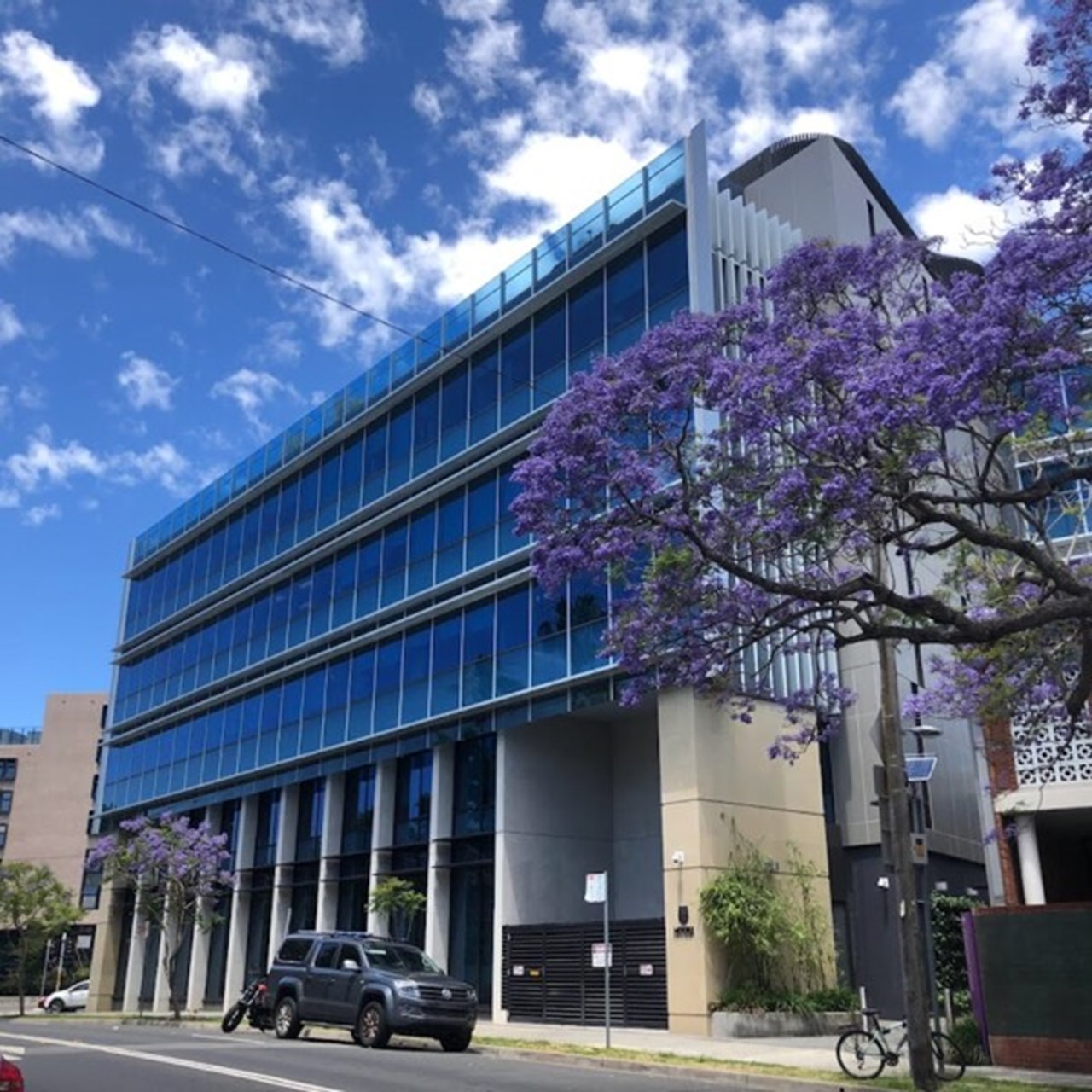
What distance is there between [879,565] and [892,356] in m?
2.90

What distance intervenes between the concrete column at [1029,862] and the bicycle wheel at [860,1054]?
222 inches

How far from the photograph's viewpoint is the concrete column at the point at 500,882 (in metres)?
27.3

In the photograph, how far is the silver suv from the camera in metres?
19.0

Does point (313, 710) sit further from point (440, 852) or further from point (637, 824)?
point (637, 824)

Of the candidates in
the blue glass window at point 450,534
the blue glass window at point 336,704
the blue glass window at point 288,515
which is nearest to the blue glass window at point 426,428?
the blue glass window at point 450,534

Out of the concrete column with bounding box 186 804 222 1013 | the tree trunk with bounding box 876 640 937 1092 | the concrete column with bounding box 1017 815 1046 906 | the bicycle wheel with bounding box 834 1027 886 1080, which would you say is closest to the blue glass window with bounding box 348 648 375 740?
the concrete column with bounding box 186 804 222 1013

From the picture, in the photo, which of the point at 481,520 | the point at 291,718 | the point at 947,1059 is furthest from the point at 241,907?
the point at 947,1059

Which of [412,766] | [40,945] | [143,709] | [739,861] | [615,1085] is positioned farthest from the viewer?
[40,945]

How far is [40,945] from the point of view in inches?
2650

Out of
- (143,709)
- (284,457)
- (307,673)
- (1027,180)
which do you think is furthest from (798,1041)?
(143,709)

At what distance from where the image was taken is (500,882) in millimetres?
28250

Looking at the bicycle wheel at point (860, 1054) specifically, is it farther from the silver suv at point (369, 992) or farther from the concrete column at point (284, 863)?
the concrete column at point (284, 863)

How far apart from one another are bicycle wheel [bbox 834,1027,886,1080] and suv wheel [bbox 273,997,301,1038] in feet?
34.7

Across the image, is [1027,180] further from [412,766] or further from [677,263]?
[412,766]
